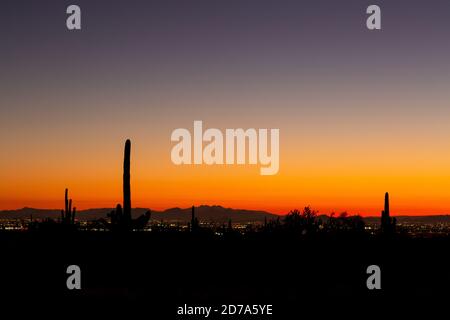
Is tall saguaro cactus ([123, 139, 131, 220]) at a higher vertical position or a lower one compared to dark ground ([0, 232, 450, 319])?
higher

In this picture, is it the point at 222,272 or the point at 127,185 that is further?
the point at 127,185

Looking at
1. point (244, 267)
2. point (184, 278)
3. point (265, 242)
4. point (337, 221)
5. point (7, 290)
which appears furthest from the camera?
point (337, 221)

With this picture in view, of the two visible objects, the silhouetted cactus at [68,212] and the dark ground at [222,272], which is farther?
the silhouetted cactus at [68,212]

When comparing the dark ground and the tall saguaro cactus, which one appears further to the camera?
the tall saguaro cactus

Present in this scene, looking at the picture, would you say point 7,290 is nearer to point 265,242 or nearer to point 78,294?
point 78,294

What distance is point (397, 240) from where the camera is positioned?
3005cm

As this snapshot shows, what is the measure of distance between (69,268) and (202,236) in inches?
340

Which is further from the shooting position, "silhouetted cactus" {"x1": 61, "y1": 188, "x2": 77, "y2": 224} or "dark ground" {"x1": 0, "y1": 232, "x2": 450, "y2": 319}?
"silhouetted cactus" {"x1": 61, "y1": 188, "x2": 77, "y2": 224}

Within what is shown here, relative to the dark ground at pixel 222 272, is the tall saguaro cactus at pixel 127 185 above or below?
above

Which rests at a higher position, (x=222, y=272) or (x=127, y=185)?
(x=127, y=185)

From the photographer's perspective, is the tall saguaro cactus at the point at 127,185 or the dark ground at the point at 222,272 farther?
the tall saguaro cactus at the point at 127,185
